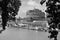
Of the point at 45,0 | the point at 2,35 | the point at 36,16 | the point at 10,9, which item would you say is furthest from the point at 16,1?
the point at 36,16

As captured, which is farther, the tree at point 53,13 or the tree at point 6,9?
the tree at point 6,9

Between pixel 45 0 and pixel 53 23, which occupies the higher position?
pixel 45 0

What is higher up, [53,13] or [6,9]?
[6,9]

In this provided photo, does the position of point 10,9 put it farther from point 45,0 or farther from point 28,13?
point 28,13

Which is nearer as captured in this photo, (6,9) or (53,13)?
(53,13)

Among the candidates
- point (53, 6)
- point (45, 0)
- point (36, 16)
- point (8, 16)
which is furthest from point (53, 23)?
point (36, 16)

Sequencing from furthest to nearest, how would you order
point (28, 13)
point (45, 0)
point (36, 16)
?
point (28, 13), point (36, 16), point (45, 0)

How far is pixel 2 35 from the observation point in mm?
20094

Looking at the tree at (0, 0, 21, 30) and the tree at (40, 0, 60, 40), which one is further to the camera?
the tree at (0, 0, 21, 30)

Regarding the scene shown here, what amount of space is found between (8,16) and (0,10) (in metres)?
1.57

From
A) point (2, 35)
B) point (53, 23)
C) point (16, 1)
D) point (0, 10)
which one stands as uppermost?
point (16, 1)

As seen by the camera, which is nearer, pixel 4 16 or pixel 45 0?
pixel 45 0

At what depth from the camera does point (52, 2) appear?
45.4ft

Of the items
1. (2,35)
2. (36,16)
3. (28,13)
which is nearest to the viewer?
(2,35)
